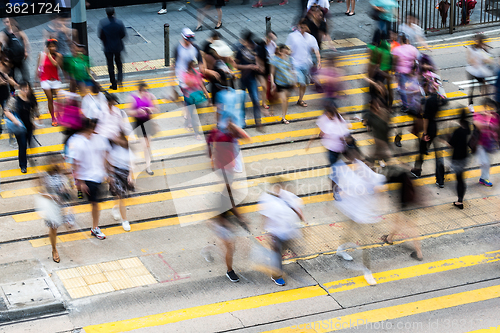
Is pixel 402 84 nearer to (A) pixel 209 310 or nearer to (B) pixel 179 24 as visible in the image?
(A) pixel 209 310

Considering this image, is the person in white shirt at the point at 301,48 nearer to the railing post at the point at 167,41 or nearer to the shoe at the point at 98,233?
the railing post at the point at 167,41

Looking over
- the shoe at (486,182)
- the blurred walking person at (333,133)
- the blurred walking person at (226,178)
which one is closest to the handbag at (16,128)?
the blurred walking person at (226,178)

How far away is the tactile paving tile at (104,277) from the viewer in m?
8.73

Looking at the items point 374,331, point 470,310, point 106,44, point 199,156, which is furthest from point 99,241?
point 106,44

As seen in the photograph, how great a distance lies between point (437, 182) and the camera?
11.6 metres

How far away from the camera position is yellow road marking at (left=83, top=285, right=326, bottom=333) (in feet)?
26.4

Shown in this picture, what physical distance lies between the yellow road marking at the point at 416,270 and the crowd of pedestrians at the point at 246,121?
199mm

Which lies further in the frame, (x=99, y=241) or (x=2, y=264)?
(x=99, y=241)

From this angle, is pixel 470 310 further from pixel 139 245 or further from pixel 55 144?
pixel 55 144

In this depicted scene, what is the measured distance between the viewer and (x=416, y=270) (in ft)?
30.5

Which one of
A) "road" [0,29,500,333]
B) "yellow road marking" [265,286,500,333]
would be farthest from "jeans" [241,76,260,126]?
"yellow road marking" [265,286,500,333]

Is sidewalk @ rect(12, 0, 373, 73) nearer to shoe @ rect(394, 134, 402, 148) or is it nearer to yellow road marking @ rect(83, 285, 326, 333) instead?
shoe @ rect(394, 134, 402, 148)

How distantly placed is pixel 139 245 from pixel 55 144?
13.7ft

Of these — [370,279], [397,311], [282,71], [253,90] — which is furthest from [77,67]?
[397,311]
